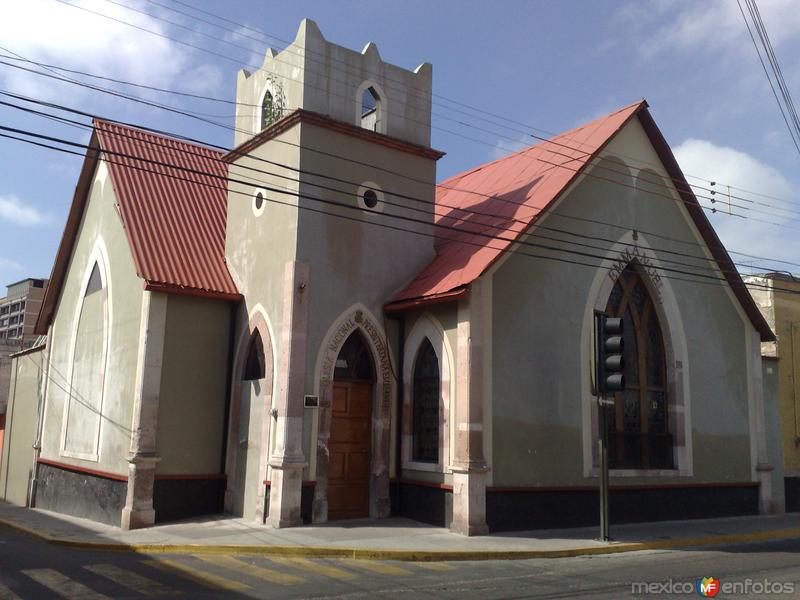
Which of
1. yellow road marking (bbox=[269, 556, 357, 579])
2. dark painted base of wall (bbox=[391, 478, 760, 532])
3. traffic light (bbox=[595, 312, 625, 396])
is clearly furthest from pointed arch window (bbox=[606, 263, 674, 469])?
yellow road marking (bbox=[269, 556, 357, 579])

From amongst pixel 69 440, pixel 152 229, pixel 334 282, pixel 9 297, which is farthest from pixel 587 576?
pixel 9 297

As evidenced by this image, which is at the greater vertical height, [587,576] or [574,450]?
[574,450]

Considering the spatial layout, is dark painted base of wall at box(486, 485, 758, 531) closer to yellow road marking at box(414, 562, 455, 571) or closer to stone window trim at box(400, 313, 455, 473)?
stone window trim at box(400, 313, 455, 473)

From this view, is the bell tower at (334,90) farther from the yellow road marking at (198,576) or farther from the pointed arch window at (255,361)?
the yellow road marking at (198,576)

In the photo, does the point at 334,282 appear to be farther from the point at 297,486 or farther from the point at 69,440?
the point at 69,440

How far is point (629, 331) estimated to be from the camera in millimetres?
17094

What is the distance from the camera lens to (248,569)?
10609 millimetres

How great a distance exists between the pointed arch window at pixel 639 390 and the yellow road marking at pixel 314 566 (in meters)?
7.20

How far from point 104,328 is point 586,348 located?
1028 centimetres

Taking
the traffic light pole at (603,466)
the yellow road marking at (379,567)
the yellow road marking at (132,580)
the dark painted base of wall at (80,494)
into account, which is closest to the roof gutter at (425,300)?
the traffic light pole at (603,466)

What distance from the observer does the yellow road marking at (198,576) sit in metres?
9.41

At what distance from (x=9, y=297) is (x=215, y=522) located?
240 feet

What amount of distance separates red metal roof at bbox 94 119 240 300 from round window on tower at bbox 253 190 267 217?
33.6 inches

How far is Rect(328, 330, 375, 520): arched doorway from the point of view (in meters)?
14.9
